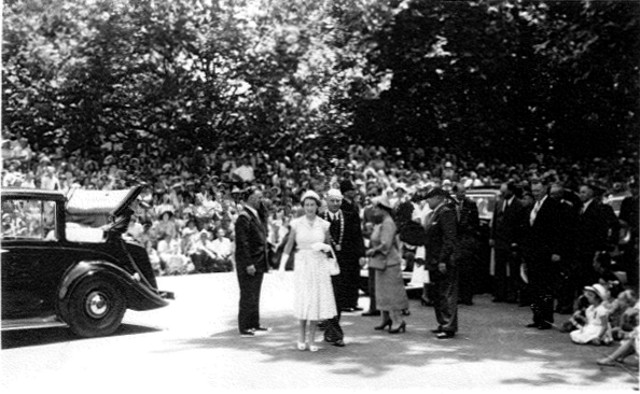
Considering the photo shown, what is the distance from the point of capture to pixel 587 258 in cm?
974

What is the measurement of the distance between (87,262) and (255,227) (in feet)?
6.39

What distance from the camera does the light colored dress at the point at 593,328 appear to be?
7.99m

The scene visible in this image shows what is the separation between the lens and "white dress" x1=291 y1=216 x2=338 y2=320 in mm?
7848

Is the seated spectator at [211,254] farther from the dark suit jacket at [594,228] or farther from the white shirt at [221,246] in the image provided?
the dark suit jacket at [594,228]

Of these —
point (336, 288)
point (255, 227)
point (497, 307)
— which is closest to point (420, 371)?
point (336, 288)

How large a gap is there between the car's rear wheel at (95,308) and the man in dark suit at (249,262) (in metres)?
1.43

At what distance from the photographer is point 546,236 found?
9.18 metres

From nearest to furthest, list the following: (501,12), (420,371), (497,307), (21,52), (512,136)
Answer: (420,371) < (497,307) < (21,52) < (501,12) < (512,136)

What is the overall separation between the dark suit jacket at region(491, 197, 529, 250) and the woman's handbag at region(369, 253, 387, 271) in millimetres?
2417

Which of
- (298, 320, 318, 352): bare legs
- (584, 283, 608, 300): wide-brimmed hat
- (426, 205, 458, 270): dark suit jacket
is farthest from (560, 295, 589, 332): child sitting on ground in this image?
(298, 320, 318, 352): bare legs

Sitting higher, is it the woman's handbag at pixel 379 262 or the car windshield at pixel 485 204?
the car windshield at pixel 485 204

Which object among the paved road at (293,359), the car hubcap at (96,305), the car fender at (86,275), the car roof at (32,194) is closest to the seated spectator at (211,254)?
the paved road at (293,359)

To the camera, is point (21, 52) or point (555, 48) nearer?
point (21, 52)

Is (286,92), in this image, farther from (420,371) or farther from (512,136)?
(420,371)
